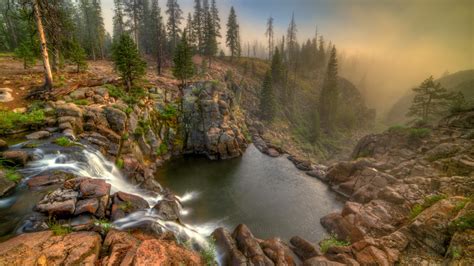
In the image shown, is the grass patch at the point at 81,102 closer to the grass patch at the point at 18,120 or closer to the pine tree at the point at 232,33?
the grass patch at the point at 18,120

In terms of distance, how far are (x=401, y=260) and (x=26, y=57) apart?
39.7 m

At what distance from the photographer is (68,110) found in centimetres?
1728

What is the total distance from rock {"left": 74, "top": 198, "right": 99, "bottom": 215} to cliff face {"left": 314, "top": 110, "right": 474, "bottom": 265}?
44.0 feet

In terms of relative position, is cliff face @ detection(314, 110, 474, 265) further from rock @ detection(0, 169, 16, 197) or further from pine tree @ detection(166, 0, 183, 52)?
pine tree @ detection(166, 0, 183, 52)

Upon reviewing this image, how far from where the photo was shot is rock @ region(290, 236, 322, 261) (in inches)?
507

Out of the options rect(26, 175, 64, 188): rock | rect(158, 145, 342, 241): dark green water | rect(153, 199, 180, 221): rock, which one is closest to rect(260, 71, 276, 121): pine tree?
rect(158, 145, 342, 241): dark green water

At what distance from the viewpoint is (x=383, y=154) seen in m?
29.0

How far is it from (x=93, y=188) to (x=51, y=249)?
4.33 meters

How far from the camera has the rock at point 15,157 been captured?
11.1m

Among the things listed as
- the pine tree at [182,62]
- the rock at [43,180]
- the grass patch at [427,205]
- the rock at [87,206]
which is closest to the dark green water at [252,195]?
the grass patch at [427,205]

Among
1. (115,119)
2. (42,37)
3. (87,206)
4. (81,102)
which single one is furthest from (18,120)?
(87,206)

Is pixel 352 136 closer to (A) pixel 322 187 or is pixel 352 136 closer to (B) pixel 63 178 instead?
(A) pixel 322 187

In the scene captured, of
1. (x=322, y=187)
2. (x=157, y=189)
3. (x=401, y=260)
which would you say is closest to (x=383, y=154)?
(x=322, y=187)

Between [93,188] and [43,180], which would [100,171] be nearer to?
[43,180]
